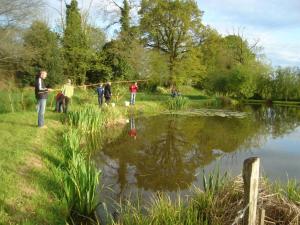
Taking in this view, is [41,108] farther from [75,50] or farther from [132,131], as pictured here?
[75,50]

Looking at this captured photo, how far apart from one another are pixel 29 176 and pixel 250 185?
5.04m

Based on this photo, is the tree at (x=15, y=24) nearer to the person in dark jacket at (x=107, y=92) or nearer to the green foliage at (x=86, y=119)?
the person in dark jacket at (x=107, y=92)

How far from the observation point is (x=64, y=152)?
29.9 feet

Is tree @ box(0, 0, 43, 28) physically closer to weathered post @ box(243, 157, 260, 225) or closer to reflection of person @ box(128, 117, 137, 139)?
reflection of person @ box(128, 117, 137, 139)

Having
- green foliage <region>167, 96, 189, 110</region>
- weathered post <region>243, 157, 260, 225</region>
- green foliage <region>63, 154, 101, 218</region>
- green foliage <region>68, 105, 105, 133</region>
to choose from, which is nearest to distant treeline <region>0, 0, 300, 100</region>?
green foliage <region>167, 96, 189, 110</region>

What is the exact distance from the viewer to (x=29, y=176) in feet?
23.7

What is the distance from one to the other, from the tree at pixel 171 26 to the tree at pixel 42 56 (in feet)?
31.4

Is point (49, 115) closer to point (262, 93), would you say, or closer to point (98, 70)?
point (98, 70)

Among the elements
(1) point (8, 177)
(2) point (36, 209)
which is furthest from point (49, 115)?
(2) point (36, 209)

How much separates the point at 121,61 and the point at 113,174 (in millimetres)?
24995

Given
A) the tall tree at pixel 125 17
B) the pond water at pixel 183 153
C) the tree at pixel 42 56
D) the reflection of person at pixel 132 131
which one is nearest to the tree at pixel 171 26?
the tall tree at pixel 125 17

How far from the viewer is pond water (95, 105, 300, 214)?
8.88 meters

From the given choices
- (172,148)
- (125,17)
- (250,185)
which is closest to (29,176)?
(250,185)

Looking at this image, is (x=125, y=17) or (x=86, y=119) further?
(x=125, y=17)
